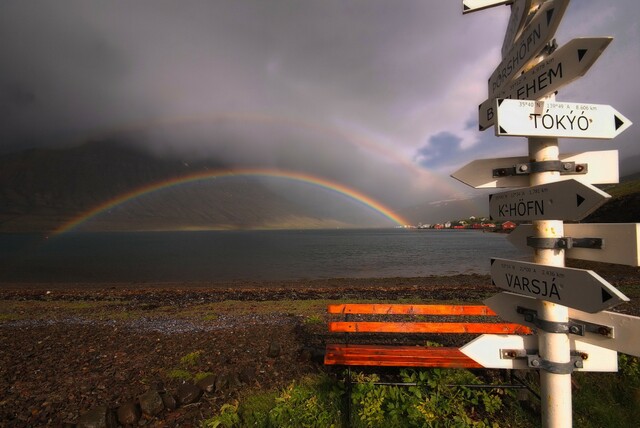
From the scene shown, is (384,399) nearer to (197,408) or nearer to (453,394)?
(453,394)

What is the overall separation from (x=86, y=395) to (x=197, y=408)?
2.45 meters

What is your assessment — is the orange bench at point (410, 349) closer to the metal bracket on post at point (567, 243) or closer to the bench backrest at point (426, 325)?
the bench backrest at point (426, 325)

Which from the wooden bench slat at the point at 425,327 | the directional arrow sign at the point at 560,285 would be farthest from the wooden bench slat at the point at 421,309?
the directional arrow sign at the point at 560,285

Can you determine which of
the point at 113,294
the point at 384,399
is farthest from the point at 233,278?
the point at 384,399

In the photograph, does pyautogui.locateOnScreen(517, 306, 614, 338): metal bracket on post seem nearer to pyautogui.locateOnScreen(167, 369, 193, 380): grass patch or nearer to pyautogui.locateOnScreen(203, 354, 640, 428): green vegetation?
pyautogui.locateOnScreen(203, 354, 640, 428): green vegetation

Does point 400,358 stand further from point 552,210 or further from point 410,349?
point 552,210

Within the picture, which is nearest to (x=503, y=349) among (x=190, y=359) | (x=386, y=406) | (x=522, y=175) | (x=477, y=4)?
(x=522, y=175)

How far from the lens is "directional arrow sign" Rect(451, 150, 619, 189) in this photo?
2.89 metres

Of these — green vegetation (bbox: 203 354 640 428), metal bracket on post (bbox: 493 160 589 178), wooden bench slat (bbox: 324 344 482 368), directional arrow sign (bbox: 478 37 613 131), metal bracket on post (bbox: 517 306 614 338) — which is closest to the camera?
directional arrow sign (bbox: 478 37 613 131)

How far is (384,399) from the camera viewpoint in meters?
5.27

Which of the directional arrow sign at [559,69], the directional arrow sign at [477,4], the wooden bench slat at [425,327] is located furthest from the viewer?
the wooden bench slat at [425,327]

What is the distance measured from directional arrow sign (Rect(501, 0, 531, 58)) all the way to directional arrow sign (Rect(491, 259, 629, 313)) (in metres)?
2.23

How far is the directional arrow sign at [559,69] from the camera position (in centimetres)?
250

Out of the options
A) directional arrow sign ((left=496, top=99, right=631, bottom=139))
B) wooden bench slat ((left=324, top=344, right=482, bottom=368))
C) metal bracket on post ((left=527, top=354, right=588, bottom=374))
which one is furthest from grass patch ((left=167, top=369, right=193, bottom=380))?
directional arrow sign ((left=496, top=99, right=631, bottom=139))
